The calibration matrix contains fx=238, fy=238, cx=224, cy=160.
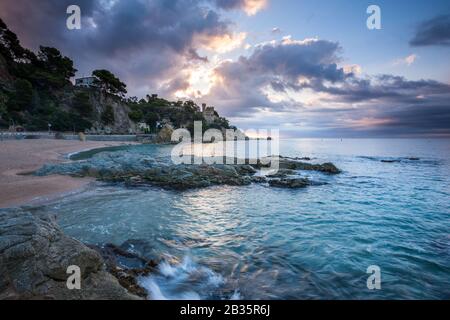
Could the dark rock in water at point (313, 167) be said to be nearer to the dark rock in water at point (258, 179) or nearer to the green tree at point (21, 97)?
the dark rock in water at point (258, 179)

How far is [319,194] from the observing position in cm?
1798

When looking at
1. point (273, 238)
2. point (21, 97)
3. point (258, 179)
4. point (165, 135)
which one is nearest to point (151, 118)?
point (165, 135)

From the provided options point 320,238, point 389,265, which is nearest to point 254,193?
point 320,238

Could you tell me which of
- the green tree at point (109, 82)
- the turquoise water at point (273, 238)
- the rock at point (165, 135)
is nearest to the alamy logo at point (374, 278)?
the turquoise water at point (273, 238)

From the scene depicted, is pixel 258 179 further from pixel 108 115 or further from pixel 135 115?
pixel 135 115

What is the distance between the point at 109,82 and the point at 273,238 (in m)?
107

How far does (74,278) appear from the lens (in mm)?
4449

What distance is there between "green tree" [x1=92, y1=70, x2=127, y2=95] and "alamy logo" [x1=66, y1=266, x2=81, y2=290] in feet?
353

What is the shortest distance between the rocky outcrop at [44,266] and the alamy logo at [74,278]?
0.18 ft

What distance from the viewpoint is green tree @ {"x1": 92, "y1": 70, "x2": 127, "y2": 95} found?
95.4 metres

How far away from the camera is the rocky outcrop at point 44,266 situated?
3.99 m

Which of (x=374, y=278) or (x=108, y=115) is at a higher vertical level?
(x=108, y=115)

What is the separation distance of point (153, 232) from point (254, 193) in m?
9.69

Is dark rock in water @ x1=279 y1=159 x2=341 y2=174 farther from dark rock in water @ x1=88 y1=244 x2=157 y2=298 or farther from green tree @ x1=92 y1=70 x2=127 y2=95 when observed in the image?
green tree @ x1=92 y1=70 x2=127 y2=95
